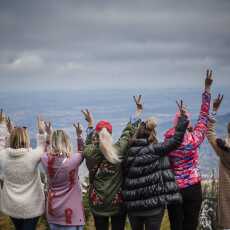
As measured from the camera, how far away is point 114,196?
6926 mm

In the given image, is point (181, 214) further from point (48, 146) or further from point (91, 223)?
point (91, 223)

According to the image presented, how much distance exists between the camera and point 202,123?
7.43 meters

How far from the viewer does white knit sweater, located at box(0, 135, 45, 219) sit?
6.92 metres

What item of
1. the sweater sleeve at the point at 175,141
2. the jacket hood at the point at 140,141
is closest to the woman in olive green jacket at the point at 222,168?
the sweater sleeve at the point at 175,141

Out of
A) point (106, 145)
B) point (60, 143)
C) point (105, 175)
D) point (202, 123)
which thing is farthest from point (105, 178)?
point (202, 123)

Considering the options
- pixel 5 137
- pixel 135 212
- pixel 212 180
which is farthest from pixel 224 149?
pixel 5 137

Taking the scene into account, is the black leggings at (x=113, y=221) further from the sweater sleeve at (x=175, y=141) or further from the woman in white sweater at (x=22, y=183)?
the sweater sleeve at (x=175, y=141)

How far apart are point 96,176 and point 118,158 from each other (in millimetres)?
451

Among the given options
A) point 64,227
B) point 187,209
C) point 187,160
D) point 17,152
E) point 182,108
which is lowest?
point 64,227

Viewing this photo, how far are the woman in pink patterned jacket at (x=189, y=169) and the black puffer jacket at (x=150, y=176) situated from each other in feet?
1.02

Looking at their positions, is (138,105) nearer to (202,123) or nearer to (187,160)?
(202,123)

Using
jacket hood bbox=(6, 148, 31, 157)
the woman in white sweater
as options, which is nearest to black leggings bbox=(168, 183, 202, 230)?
the woman in white sweater

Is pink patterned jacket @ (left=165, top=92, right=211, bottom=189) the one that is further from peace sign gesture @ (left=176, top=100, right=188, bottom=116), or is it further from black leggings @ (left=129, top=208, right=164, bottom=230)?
black leggings @ (left=129, top=208, right=164, bottom=230)

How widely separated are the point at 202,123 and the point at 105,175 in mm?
1740
